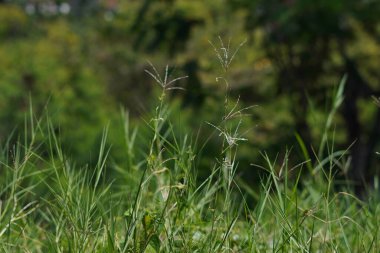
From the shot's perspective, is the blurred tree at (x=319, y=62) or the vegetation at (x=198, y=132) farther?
the blurred tree at (x=319, y=62)

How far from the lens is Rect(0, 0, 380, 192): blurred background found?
7.51 meters

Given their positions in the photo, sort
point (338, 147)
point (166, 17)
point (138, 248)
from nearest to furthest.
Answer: point (138, 248) < point (166, 17) < point (338, 147)

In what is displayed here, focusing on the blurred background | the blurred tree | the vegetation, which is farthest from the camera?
the blurred tree

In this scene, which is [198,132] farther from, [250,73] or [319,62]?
[250,73]

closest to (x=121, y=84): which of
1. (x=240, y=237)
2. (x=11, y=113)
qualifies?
(x=11, y=113)

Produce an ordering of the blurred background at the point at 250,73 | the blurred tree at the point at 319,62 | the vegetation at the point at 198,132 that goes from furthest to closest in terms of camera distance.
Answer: the blurred tree at the point at 319,62, the blurred background at the point at 250,73, the vegetation at the point at 198,132

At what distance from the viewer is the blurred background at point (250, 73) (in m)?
7.51

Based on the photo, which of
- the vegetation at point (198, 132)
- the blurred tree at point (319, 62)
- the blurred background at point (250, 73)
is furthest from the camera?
the blurred tree at point (319, 62)

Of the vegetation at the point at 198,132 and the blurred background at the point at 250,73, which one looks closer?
the vegetation at the point at 198,132

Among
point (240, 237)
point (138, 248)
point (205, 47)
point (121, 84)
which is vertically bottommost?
point (121, 84)

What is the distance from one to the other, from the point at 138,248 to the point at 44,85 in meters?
13.5

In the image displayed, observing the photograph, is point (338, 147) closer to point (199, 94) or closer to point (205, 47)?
point (199, 94)

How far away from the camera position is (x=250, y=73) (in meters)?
10.6

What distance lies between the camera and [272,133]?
31.7 feet
